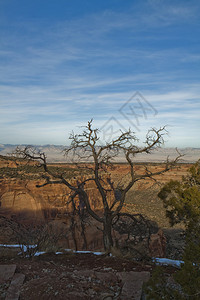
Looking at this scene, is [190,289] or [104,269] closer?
[190,289]

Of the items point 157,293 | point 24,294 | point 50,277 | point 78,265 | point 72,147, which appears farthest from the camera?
point 72,147

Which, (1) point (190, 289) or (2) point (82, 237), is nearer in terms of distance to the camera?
(1) point (190, 289)

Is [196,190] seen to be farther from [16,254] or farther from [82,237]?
[82,237]

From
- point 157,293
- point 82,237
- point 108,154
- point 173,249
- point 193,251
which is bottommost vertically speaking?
point 173,249

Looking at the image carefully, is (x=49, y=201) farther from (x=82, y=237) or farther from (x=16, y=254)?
(x=16, y=254)

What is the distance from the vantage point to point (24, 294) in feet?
16.0

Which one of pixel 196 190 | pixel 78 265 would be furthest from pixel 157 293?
pixel 196 190

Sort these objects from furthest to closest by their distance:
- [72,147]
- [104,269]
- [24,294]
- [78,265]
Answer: [72,147] → [78,265] → [104,269] → [24,294]

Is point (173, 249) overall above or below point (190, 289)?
below

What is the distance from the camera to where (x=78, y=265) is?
689cm

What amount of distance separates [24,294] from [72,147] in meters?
7.04

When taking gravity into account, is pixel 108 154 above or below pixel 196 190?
above

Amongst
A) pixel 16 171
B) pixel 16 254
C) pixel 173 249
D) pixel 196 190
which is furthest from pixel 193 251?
pixel 16 171

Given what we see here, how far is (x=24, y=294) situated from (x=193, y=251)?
330 centimetres
